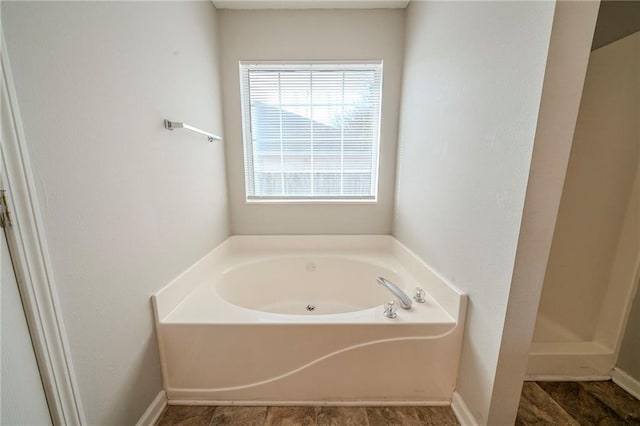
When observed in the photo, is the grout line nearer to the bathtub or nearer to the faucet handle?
the bathtub

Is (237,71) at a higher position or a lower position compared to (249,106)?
higher

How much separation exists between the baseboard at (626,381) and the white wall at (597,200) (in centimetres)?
17

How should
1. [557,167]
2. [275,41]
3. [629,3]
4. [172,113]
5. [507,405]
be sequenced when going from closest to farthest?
1. [557,167]
2. [507,405]
3. [629,3]
4. [172,113]
5. [275,41]

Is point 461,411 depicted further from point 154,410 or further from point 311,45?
point 311,45

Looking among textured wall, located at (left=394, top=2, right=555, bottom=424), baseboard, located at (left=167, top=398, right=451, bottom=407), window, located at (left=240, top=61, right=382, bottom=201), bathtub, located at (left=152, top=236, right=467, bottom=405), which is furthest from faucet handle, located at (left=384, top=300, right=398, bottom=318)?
window, located at (left=240, top=61, right=382, bottom=201)

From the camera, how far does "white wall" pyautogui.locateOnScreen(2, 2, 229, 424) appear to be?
2.08 feet

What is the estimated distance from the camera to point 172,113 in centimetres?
117

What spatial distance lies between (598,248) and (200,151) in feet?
7.65

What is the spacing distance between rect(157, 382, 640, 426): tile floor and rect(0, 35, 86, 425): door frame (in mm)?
566

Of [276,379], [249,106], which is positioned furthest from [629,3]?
[276,379]

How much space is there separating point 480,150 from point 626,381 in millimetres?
→ 1499

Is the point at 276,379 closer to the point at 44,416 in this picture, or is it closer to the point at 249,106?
the point at 44,416

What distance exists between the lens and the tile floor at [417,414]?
1.07m

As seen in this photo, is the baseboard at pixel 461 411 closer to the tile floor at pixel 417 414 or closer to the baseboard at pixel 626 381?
the tile floor at pixel 417 414
